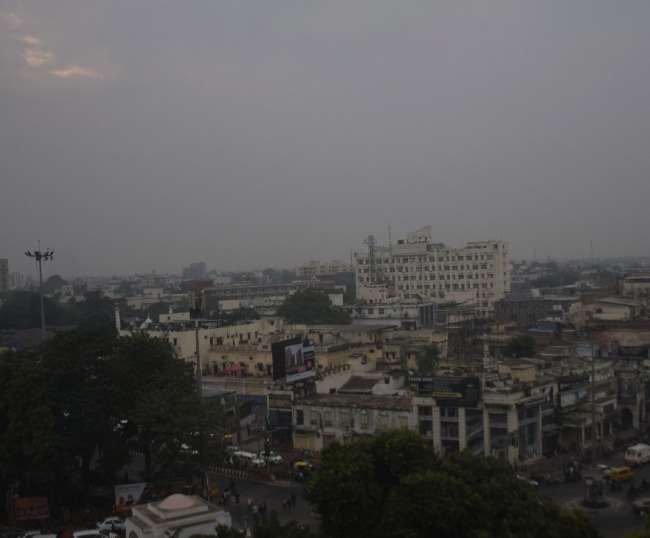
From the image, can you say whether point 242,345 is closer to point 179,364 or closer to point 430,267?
point 179,364

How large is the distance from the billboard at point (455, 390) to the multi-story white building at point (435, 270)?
5666cm

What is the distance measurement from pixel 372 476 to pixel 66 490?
12971 mm

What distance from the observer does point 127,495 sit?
25.9 metres

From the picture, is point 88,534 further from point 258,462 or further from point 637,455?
point 637,455

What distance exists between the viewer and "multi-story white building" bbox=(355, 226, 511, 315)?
9238 cm

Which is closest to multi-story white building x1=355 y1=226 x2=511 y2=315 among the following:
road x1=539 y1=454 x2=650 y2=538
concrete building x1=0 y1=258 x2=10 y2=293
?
road x1=539 y1=454 x2=650 y2=538

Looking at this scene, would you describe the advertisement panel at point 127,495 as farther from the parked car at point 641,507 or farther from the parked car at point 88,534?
the parked car at point 641,507

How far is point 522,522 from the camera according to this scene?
1596cm

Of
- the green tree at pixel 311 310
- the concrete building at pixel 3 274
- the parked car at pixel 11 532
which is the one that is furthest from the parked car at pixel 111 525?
the concrete building at pixel 3 274

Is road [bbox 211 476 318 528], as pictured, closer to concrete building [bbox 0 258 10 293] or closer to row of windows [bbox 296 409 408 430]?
row of windows [bbox 296 409 408 430]

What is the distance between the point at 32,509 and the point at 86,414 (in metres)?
3.55

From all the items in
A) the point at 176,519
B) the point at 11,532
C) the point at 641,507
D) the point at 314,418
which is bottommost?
the point at 11,532

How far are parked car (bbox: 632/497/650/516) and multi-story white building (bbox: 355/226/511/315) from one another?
2510 inches

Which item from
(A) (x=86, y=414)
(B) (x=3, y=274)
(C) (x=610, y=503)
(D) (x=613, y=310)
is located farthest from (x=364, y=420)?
(B) (x=3, y=274)
